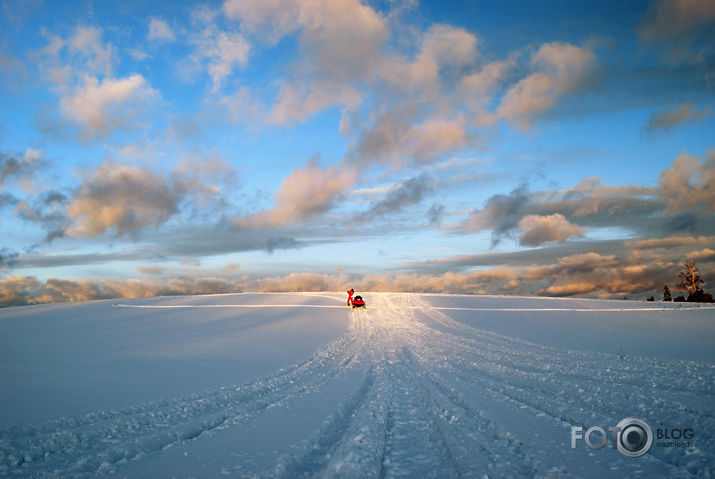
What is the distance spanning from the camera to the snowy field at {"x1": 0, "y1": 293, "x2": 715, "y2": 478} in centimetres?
429

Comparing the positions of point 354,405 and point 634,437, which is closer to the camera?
point 634,437

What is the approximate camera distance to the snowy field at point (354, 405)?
4289mm

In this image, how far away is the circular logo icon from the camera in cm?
446

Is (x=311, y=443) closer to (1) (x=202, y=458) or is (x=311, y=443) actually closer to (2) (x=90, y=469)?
(1) (x=202, y=458)

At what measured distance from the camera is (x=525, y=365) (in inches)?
366

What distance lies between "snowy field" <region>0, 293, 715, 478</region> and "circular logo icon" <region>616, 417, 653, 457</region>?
13 cm

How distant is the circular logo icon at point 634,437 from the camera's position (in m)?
4.46

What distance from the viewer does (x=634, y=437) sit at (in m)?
4.85

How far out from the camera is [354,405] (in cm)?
646

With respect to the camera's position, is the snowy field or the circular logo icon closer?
the snowy field

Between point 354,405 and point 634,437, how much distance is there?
395cm

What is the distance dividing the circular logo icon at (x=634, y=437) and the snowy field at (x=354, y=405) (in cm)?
13

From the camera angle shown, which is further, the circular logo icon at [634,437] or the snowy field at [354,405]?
the circular logo icon at [634,437]

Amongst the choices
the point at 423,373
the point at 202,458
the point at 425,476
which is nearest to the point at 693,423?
the point at 425,476
